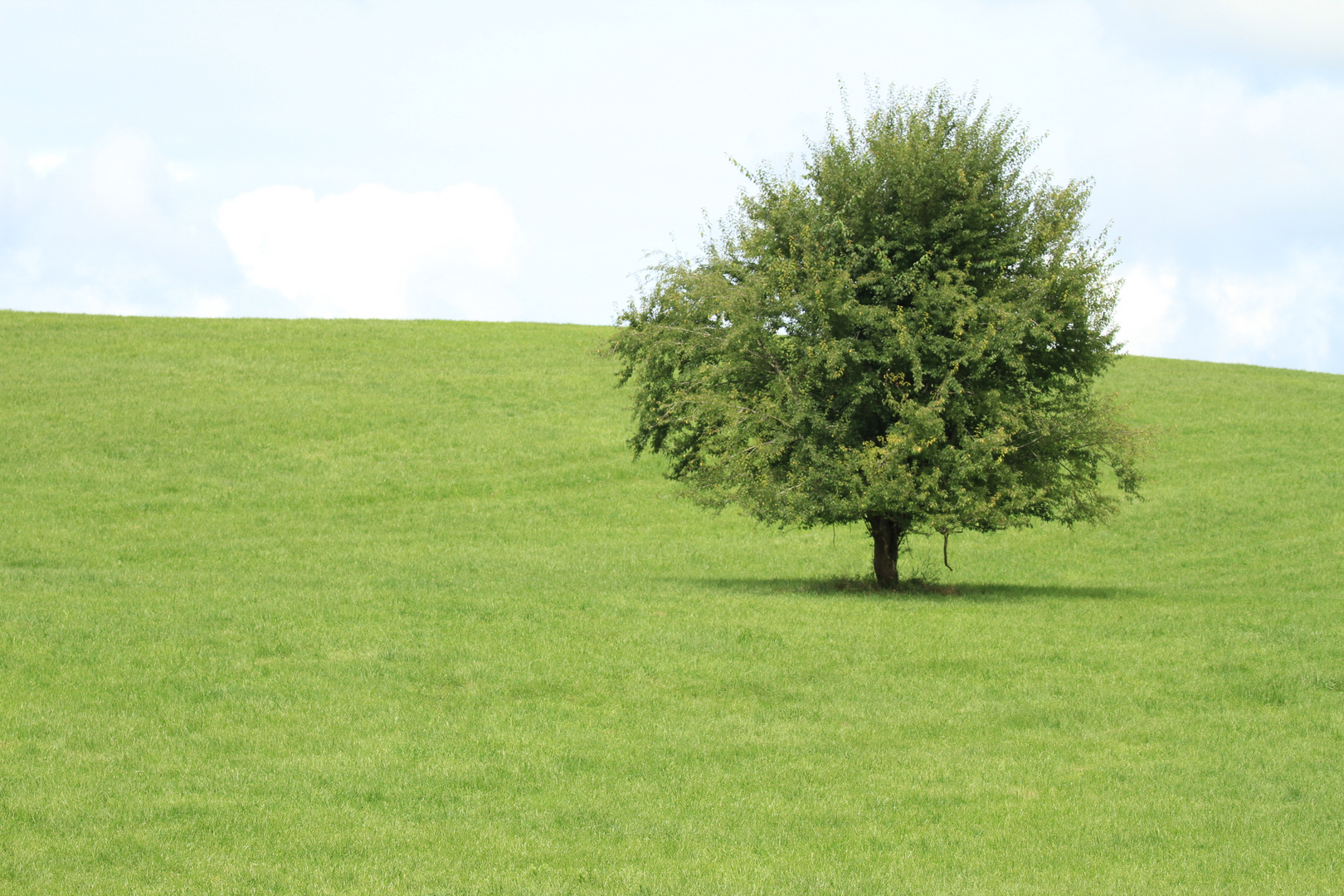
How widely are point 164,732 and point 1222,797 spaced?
13.7m

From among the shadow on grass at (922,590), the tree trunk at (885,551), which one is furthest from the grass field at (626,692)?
the tree trunk at (885,551)

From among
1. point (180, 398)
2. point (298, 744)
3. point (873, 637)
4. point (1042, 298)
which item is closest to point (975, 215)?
point (1042, 298)

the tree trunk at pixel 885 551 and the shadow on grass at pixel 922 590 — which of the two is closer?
the shadow on grass at pixel 922 590

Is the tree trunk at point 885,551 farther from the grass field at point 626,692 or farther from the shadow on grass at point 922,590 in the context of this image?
the grass field at point 626,692

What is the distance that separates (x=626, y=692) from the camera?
19016 mm

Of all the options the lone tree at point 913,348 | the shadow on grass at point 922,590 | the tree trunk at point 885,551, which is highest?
the lone tree at point 913,348

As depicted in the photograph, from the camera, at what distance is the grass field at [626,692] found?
11.8 metres

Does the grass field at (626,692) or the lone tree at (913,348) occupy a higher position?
the lone tree at (913,348)

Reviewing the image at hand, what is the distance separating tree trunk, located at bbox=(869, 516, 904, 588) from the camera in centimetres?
3139

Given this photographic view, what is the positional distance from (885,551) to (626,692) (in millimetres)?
14236

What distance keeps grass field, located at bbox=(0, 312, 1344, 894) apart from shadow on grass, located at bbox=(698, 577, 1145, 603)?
22 centimetres

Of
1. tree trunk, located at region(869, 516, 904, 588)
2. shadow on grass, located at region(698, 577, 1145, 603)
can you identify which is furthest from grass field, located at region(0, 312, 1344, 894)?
tree trunk, located at region(869, 516, 904, 588)

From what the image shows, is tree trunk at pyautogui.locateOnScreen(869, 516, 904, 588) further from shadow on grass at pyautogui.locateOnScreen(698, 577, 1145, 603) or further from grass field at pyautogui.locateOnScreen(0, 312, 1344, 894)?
grass field at pyautogui.locateOnScreen(0, 312, 1344, 894)

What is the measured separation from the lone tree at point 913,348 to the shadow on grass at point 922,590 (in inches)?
34.4
